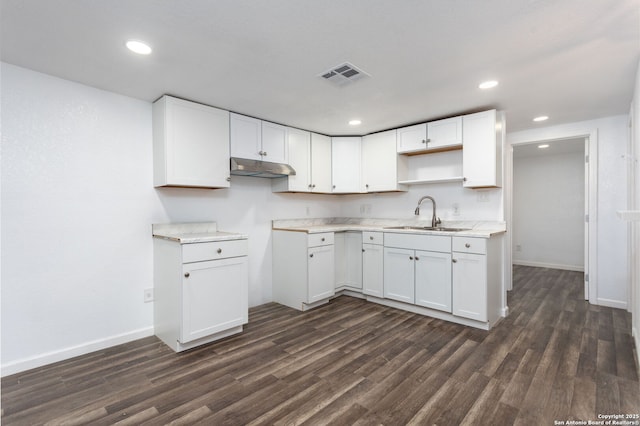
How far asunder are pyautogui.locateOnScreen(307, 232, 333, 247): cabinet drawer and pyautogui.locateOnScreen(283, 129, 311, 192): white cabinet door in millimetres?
666

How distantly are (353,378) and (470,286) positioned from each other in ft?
5.06

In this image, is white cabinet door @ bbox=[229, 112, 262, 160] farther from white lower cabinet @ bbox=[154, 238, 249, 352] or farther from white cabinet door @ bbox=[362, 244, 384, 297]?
white cabinet door @ bbox=[362, 244, 384, 297]

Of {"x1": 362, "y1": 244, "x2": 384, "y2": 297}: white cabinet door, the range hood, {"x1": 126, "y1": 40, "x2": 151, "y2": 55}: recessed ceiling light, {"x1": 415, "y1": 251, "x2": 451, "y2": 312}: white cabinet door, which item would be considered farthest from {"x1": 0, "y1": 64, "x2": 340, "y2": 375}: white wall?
{"x1": 415, "y1": 251, "x2": 451, "y2": 312}: white cabinet door

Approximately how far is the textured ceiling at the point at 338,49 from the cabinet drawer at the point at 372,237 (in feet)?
4.89

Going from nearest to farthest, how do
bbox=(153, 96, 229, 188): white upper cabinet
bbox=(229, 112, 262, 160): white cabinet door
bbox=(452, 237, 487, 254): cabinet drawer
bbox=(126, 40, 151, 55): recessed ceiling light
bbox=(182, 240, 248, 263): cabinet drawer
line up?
bbox=(126, 40, 151, 55): recessed ceiling light
bbox=(182, 240, 248, 263): cabinet drawer
bbox=(153, 96, 229, 188): white upper cabinet
bbox=(452, 237, 487, 254): cabinet drawer
bbox=(229, 112, 262, 160): white cabinet door

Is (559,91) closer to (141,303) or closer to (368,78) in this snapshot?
(368,78)

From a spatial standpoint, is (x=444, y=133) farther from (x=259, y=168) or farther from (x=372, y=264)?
(x=259, y=168)

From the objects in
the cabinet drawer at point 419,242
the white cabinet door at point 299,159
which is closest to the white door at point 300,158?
the white cabinet door at point 299,159

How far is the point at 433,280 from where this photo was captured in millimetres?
3172

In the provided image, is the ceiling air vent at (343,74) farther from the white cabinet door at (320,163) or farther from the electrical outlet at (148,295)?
the electrical outlet at (148,295)

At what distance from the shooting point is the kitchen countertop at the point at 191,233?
2528 mm

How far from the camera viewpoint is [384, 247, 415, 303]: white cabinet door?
3352 millimetres

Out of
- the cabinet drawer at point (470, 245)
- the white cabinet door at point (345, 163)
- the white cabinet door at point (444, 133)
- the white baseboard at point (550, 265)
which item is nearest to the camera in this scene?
the cabinet drawer at point (470, 245)

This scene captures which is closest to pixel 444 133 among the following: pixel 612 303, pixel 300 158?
pixel 300 158
